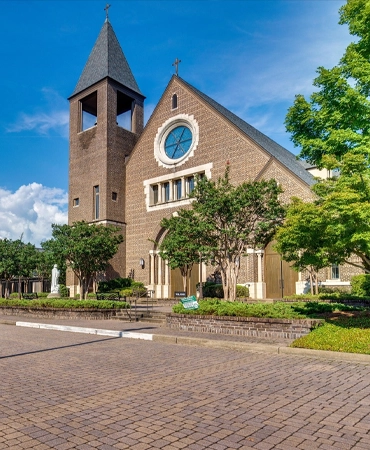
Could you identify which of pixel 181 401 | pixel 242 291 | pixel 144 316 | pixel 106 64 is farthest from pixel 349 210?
pixel 106 64

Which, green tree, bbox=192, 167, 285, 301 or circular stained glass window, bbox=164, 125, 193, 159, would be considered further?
circular stained glass window, bbox=164, 125, 193, 159

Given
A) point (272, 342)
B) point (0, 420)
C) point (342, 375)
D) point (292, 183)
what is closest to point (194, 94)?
point (292, 183)

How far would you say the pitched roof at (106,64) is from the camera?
34903mm

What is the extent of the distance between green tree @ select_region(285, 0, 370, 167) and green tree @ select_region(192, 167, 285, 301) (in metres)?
4.21

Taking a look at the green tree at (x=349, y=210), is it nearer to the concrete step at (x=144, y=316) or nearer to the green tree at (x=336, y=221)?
the green tree at (x=336, y=221)

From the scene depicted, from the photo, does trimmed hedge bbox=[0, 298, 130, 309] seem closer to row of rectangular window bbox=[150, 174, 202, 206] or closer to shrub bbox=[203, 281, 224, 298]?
shrub bbox=[203, 281, 224, 298]

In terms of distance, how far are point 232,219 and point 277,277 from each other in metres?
9.44

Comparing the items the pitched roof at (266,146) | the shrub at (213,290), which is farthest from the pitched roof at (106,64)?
the shrub at (213,290)

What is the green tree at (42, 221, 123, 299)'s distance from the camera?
21.5 metres

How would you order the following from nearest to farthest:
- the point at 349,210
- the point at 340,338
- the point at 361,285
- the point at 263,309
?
the point at 349,210
the point at 340,338
the point at 263,309
the point at 361,285

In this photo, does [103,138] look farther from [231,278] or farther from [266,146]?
[231,278]

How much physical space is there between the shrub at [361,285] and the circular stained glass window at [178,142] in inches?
611

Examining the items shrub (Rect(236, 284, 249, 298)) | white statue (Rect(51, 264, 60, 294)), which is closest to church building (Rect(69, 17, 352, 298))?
shrub (Rect(236, 284, 249, 298))

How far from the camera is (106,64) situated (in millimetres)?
34844
